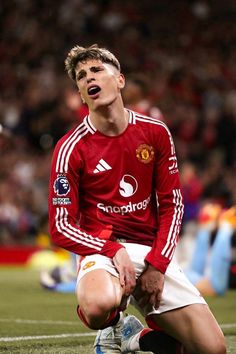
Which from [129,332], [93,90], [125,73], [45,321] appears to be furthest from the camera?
[125,73]

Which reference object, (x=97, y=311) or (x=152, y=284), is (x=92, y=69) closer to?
(x=152, y=284)

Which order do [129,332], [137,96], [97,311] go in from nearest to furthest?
1. [97,311]
2. [129,332]
3. [137,96]

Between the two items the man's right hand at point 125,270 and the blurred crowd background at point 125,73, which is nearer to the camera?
the man's right hand at point 125,270

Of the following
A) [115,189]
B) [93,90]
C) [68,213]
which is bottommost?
[68,213]

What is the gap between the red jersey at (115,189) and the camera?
4.97 m

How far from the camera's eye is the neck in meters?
5.09

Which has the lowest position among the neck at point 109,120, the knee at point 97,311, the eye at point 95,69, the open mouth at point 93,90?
the knee at point 97,311

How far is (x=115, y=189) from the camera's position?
16.6ft

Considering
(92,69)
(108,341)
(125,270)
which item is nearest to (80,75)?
(92,69)

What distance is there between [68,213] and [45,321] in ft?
8.79

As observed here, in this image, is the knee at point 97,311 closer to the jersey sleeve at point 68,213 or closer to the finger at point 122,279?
the finger at point 122,279

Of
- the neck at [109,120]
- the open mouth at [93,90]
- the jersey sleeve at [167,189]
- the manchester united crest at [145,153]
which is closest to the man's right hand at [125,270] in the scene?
the jersey sleeve at [167,189]

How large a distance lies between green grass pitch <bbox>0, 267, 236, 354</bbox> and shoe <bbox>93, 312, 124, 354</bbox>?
516 millimetres

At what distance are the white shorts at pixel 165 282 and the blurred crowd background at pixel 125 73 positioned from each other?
844 centimetres
